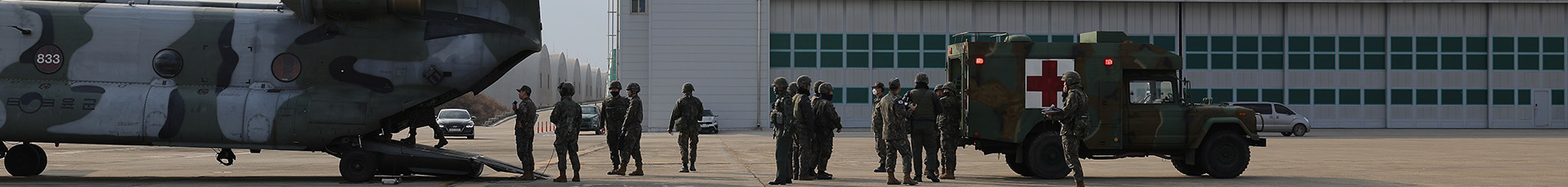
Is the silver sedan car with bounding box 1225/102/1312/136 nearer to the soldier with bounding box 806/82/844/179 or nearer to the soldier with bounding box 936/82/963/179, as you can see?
the soldier with bounding box 936/82/963/179

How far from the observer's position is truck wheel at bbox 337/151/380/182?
541 inches

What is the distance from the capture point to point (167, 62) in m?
13.6

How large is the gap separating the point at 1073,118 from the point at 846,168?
5.38m

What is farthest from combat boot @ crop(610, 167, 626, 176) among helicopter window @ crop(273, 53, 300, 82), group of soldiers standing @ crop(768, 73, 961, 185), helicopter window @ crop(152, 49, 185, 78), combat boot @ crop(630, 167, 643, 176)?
helicopter window @ crop(152, 49, 185, 78)

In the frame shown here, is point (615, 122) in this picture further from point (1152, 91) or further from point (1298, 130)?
point (1298, 130)

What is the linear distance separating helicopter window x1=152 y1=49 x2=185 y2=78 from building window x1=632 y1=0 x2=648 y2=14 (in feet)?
98.7

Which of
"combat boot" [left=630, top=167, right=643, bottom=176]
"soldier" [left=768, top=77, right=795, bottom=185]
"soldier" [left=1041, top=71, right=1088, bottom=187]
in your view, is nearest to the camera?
"soldier" [left=1041, top=71, right=1088, bottom=187]

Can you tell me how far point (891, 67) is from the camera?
4369 centimetres

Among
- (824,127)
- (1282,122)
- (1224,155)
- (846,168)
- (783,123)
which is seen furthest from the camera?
(1282,122)

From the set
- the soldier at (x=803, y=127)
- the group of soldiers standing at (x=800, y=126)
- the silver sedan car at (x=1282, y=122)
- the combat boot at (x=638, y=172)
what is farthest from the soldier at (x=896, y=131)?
the silver sedan car at (x=1282, y=122)

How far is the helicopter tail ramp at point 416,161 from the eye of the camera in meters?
14.0

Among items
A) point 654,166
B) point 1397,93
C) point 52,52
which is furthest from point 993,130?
point 1397,93

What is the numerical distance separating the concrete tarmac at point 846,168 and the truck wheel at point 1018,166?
107 millimetres

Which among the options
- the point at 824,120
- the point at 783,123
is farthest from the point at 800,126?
the point at 824,120
